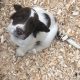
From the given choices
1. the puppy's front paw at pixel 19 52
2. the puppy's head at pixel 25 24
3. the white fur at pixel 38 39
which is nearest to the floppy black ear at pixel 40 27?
the puppy's head at pixel 25 24

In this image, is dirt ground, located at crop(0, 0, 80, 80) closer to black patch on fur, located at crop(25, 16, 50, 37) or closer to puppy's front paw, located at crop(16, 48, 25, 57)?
puppy's front paw, located at crop(16, 48, 25, 57)

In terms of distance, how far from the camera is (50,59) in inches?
140

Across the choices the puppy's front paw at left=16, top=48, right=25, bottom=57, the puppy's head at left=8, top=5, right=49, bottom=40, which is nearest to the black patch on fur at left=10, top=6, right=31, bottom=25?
the puppy's head at left=8, top=5, right=49, bottom=40

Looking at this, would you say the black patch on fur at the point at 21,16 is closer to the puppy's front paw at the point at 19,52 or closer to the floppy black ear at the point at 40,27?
the floppy black ear at the point at 40,27

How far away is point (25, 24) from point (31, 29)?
0.37 feet

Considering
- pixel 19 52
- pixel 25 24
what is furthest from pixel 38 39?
pixel 25 24

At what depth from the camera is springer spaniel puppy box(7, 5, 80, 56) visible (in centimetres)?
295

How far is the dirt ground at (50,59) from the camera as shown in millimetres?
3527

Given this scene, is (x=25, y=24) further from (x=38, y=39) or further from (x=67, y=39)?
(x=67, y=39)

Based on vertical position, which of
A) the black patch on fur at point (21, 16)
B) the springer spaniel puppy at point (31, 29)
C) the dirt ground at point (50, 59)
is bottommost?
the dirt ground at point (50, 59)

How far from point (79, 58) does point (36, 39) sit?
54cm

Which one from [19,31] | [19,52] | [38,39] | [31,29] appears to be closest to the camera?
[19,31]

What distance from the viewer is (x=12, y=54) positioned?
11.8ft

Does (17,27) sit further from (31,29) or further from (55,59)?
(55,59)
